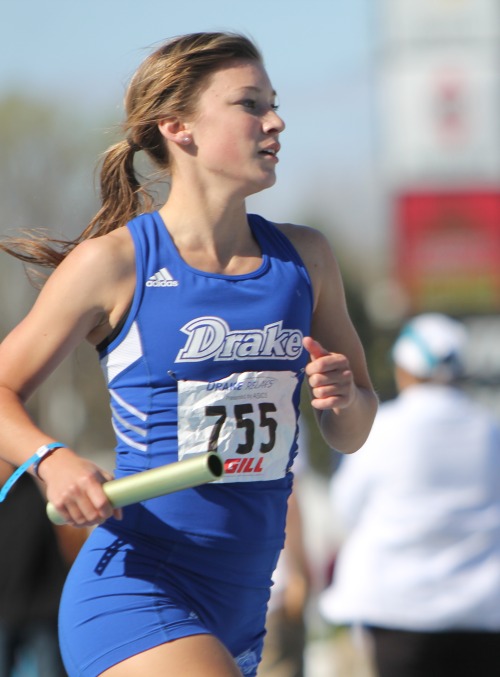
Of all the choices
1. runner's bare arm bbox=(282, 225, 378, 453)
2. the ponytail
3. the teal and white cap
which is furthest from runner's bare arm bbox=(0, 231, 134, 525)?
the teal and white cap

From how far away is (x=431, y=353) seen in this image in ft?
19.1

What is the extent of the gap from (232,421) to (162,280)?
1.26ft

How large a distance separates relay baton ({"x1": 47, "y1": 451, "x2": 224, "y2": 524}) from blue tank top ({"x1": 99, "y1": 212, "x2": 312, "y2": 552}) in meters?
0.37

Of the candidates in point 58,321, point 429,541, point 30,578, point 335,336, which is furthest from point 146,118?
point 30,578

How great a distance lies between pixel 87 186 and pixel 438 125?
1258 inches

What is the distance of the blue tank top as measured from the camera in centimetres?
308

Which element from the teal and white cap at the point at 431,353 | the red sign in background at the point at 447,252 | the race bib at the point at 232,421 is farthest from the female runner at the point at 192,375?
the red sign in background at the point at 447,252

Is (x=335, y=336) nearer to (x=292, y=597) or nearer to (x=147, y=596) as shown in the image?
(x=147, y=596)

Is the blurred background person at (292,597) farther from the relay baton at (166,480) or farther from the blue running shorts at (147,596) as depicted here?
the relay baton at (166,480)

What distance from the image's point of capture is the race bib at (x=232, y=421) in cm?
308

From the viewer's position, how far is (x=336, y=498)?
5.93 meters

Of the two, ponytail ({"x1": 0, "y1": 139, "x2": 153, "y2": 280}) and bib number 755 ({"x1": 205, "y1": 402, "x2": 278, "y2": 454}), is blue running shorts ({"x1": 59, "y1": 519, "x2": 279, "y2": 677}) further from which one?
ponytail ({"x1": 0, "y1": 139, "x2": 153, "y2": 280})

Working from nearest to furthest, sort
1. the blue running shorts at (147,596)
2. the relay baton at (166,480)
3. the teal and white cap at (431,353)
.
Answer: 1. the relay baton at (166,480)
2. the blue running shorts at (147,596)
3. the teal and white cap at (431,353)

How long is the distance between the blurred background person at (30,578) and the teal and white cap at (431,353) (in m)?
1.83
